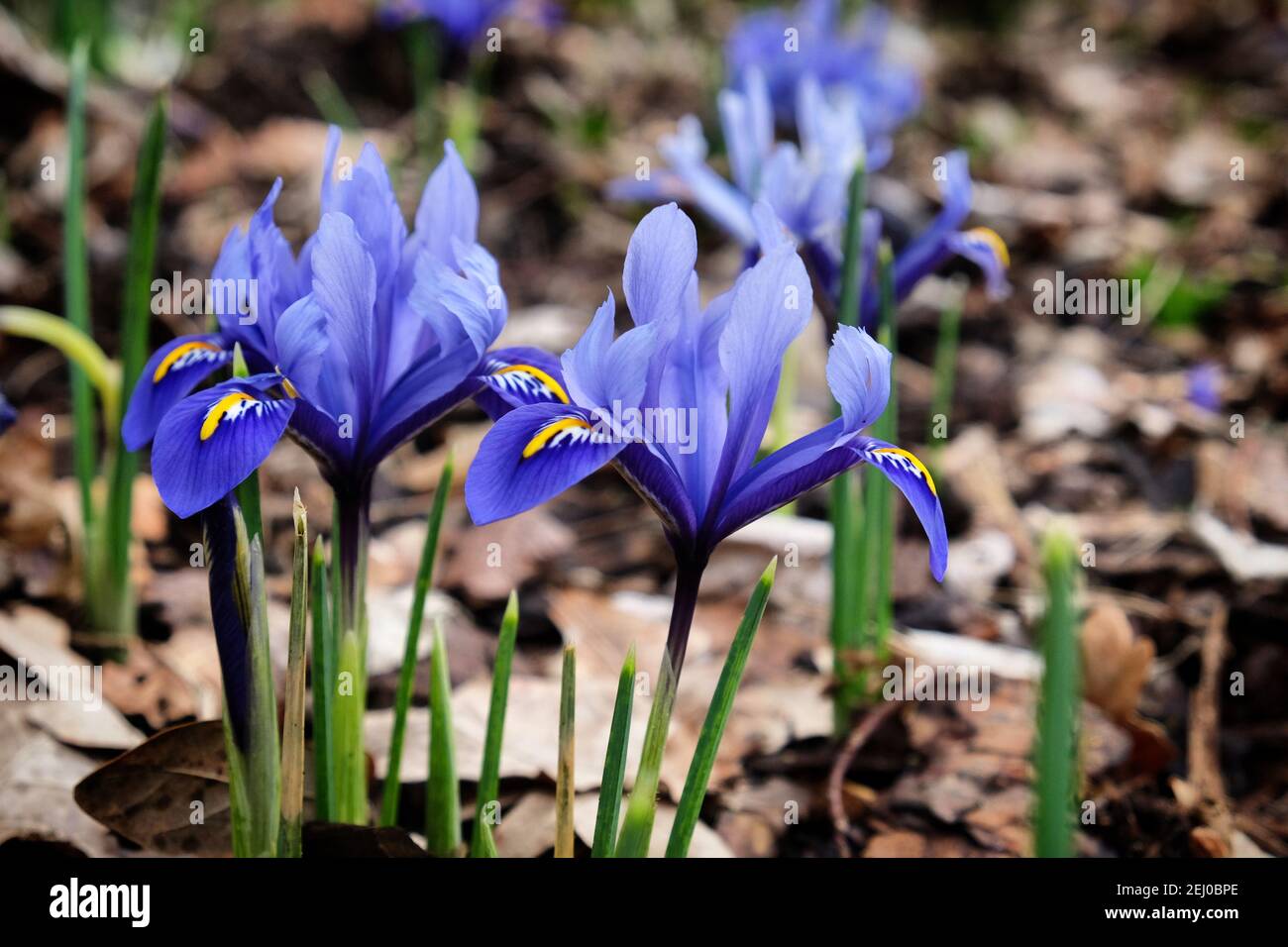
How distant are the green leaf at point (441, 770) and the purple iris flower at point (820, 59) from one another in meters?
2.98

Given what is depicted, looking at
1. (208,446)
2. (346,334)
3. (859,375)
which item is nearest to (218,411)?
(208,446)

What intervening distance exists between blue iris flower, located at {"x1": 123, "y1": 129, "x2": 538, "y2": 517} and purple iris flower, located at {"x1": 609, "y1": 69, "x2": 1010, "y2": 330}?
0.75m

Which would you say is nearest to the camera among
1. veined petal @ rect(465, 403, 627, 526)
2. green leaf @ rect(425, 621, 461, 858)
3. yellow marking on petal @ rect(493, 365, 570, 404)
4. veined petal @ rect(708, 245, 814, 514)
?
veined petal @ rect(465, 403, 627, 526)

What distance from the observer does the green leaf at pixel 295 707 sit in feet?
4.06

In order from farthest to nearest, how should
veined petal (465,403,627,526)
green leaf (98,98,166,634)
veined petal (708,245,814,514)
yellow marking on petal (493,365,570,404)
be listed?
green leaf (98,98,166,634), yellow marking on petal (493,365,570,404), veined petal (708,245,814,514), veined petal (465,403,627,526)

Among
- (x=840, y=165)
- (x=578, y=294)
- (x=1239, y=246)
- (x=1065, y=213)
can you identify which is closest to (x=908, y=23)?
(x=1065, y=213)

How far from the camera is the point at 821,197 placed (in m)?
2.19

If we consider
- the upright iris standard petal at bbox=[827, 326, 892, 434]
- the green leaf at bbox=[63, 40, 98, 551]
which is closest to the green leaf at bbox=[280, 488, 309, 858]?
the upright iris standard petal at bbox=[827, 326, 892, 434]

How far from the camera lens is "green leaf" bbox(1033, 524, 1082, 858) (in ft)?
3.07

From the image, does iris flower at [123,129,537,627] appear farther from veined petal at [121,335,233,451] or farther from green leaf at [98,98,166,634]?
green leaf at [98,98,166,634]

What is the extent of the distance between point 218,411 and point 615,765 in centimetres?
58

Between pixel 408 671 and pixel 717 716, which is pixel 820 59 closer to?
pixel 408 671

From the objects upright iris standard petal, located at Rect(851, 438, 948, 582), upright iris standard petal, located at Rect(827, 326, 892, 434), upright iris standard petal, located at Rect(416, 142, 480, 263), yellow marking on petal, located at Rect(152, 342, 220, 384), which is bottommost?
upright iris standard petal, located at Rect(851, 438, 948, 582)

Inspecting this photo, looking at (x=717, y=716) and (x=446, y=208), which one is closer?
(x=717, y=716)
